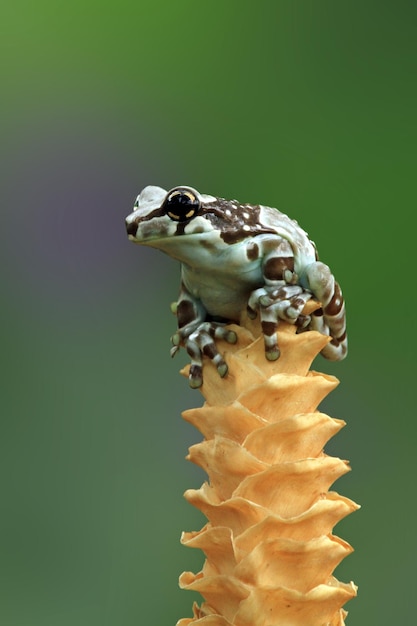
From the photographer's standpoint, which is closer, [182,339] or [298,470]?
[298,470]

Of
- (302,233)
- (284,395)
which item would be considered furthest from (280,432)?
(302,233)

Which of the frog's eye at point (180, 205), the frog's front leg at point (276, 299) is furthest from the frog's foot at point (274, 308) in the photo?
the frog's eye at point (180, 205)

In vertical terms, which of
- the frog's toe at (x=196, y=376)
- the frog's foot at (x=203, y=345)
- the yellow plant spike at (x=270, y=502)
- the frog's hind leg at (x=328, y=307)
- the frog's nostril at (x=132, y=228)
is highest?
the frog's nostril at (x=132, y=228)

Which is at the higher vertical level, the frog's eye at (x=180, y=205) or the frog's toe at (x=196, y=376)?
the frog's eye at (x=180, y=205)

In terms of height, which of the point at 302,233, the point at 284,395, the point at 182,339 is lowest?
the point at 284,395

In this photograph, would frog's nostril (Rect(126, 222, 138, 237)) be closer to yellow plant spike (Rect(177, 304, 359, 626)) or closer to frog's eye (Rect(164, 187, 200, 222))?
frog's eye (Rect(164, 187, 200, 222))

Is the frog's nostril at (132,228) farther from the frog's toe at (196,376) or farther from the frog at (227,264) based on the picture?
the frog's toe at (196,376)

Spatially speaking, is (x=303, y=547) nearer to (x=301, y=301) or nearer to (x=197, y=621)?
(x=197, y=621)
